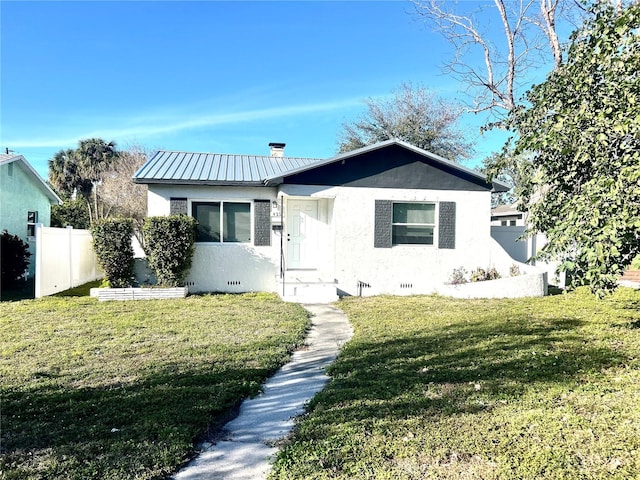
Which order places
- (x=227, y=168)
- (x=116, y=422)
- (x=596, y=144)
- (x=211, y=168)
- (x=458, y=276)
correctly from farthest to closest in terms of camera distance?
1. (x=227, y=168)
2. (x=211, y=168)
3. (x=458, y=276)
4. (x=596, y=144)
5. (x=116, y=422)

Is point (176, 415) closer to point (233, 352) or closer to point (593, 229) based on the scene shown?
point (233, 352)

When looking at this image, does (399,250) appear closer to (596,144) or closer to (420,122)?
(596,144)

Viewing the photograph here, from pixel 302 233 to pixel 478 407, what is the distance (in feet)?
28.6

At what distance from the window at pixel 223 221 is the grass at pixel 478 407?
5564mm

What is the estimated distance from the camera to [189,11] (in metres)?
10.3

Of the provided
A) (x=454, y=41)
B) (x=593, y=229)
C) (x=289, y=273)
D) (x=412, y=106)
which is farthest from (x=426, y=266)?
(x=412, y=106)

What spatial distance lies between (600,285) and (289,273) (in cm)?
768

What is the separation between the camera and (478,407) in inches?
149

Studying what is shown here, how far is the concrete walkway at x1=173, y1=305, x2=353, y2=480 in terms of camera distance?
289cm

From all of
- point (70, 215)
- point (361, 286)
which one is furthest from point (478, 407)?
point (70, 215)

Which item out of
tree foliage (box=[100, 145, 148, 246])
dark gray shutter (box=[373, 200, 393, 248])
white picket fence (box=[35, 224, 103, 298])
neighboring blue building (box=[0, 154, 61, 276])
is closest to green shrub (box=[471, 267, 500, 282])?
dark gray shutter (box=[373, 200, 393, 248])

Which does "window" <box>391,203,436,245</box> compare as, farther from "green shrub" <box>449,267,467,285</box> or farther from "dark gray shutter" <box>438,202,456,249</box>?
"green shrub" <box>449,267,467,285</box>

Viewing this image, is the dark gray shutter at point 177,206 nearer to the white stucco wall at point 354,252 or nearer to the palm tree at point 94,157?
the white stucco wall at point 354,252

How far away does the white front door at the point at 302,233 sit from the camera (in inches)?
472
